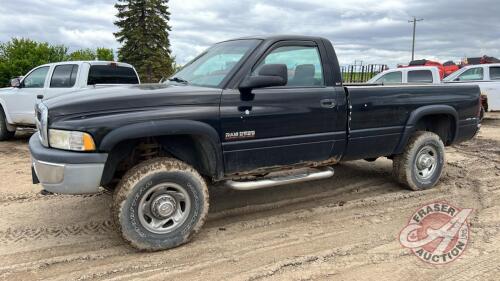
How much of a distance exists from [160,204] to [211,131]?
79 cm

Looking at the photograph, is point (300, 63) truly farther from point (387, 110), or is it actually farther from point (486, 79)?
point (486, 79)

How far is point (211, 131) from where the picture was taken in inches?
153

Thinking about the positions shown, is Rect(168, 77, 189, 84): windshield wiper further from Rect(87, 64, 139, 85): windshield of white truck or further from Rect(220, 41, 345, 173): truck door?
Rect(87, 64, 139, 85): windshield of white truck

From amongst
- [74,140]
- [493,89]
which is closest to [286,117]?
[74,140]

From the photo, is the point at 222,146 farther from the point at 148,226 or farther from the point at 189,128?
the point at 148,226

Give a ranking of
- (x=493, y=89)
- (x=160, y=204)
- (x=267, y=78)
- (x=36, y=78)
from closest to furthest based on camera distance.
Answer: (x=160, y=204)
(x=267, y=78)
(x=36, y=78)
(x=493, y=89)

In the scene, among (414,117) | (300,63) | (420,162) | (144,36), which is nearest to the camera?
(300,63)

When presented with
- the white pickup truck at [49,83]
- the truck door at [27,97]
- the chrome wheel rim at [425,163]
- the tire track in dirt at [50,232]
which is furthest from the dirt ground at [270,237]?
the truck door at [27,97]

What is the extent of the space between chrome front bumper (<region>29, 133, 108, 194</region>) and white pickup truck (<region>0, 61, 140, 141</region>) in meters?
5.35

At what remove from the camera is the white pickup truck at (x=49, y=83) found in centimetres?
878

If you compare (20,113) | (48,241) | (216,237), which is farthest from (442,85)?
(20,113)

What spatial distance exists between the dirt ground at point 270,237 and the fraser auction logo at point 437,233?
0.27 ft

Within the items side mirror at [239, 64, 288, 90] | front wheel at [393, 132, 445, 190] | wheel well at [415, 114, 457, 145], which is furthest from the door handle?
wheel well at [415, 114, 457, 145]

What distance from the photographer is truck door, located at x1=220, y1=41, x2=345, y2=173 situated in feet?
13.4
